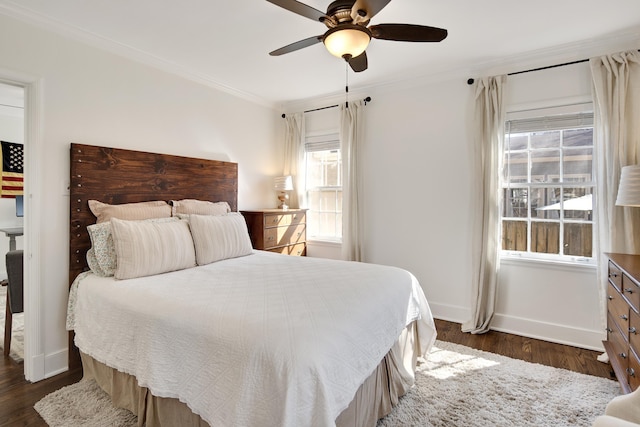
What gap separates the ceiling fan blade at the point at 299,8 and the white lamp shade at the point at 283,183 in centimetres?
248

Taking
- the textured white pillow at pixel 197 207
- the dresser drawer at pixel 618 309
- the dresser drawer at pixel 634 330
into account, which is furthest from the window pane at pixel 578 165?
the textured white pillow at pixel 197 207

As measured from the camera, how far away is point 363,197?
385 cm

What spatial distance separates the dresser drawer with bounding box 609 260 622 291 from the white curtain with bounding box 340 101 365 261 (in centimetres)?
224

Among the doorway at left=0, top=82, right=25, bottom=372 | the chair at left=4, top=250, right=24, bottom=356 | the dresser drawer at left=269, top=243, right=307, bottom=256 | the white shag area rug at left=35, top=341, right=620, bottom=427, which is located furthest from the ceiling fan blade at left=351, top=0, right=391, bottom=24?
the doorway at left=0, top=82, right=25, bottom=372

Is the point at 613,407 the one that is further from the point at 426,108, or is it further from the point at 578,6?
the point at 426,108

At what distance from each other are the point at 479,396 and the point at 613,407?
38.4 inches

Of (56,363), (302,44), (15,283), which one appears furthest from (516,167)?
(15,283)

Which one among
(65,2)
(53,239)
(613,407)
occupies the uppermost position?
(65,2)

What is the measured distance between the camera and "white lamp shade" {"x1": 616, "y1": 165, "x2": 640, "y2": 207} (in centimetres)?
206

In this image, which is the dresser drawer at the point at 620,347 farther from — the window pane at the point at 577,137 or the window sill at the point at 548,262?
the window pane at the point at 577,137

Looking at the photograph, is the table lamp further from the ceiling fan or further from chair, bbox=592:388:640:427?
chair, bbox=592:388:640:427

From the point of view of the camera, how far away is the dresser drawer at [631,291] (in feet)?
5.36

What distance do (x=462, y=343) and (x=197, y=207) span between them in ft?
9.18

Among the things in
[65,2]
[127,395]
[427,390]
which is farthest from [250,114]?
[427,390]
